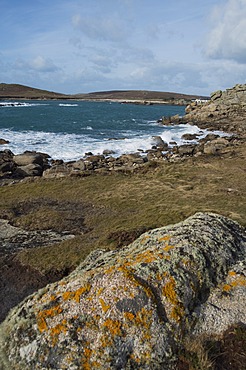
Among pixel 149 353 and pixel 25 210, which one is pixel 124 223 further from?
pixel 149 353

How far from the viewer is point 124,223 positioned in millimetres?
15000

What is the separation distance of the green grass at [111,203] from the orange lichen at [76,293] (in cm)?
584

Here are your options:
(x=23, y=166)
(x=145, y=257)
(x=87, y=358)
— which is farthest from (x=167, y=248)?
(x=23, y=166)

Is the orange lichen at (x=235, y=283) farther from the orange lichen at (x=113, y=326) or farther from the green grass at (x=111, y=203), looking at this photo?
the green grass at (x=111, y=203)

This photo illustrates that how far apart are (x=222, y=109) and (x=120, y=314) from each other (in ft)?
307

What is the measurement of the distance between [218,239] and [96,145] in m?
40.5

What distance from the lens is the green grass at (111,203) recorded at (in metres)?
12.6

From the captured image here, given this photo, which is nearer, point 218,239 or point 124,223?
point 218,239

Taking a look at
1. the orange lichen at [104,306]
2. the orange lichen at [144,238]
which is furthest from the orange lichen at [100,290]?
the orange lichen at [144,238]

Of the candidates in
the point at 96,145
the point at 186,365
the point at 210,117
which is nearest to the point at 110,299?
the point at 186,365

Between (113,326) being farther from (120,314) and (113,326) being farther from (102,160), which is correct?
(102,160)

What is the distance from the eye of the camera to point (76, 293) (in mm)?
5445

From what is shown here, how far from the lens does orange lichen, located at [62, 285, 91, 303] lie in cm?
538

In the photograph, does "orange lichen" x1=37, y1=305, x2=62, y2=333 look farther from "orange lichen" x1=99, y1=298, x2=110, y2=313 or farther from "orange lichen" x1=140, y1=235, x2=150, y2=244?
"orange lichen" x1=140, y1=235, x2=150, y2=244
